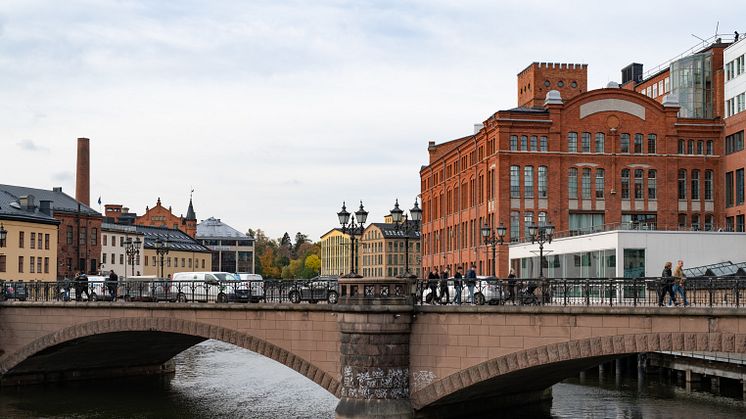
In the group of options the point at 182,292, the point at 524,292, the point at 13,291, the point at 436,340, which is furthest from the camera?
the point at 13,291

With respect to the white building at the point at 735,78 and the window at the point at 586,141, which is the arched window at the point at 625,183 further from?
the white building at the point at 735,78

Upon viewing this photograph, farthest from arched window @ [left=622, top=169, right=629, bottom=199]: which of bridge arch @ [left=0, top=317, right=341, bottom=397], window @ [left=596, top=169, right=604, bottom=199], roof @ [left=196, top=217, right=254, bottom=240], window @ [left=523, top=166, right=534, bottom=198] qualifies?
roof @ [left=196, top=217, right=254, bottom=240]

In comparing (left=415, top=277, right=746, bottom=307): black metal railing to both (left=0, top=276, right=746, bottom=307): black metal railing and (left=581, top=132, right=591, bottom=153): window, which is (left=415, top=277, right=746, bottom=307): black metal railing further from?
(left=581, top=132, right=591, bottom=153): window

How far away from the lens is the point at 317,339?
37.2 meters

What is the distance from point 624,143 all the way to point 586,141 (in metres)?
3.05

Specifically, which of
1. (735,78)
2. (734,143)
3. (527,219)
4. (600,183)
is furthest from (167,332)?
(735,78)

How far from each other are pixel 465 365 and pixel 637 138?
178 feet

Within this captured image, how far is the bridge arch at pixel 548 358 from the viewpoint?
29.8m

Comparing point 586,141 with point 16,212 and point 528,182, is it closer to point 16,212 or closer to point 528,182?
point 528,182

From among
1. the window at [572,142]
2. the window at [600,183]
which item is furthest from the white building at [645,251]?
the window at [572,142]

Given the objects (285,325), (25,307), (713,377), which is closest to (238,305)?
(285,325)

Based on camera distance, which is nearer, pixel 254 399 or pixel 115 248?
pixel 254 399

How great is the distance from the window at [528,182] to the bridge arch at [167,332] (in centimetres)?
4439

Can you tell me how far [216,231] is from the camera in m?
193
